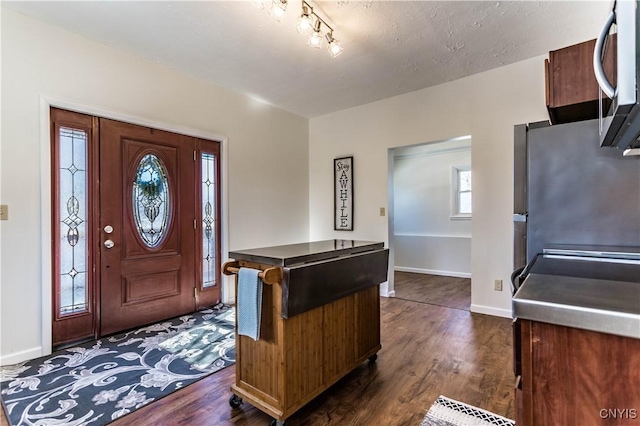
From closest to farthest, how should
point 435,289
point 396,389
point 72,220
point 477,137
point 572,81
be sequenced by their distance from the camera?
point 572,81 < point 396,389 < point 72,220 < point 477,137 < point 435,289

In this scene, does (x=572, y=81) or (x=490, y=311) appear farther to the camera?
(x=490, y=311)

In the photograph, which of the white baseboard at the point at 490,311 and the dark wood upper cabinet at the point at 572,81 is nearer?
Answer: the dark wood upper cabinet at the point at 572,81

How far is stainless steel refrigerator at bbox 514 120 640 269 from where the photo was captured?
1509 mm

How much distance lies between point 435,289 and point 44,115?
4.90m

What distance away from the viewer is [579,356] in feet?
2.37

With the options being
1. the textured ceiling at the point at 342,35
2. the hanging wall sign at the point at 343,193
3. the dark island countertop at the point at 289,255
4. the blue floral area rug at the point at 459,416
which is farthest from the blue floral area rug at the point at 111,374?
the textured ceiling at the point at 342,35

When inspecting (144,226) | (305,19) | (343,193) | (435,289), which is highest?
(305,19)

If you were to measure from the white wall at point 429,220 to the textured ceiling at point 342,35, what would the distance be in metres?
2.41

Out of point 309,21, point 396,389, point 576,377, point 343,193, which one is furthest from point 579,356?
point 343,193

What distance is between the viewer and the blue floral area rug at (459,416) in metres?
1.63

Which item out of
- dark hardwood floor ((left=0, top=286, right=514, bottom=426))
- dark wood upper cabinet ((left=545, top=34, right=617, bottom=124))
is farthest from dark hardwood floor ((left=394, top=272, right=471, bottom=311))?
dark wood upper cabinet ((left=545, top=34, right=617, bottom=124))

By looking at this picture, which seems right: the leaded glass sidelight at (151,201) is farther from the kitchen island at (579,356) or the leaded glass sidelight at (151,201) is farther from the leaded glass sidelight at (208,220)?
the kitchen island at (579,356)

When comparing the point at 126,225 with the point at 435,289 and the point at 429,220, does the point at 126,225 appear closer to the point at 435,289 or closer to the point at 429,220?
the point at 435,289

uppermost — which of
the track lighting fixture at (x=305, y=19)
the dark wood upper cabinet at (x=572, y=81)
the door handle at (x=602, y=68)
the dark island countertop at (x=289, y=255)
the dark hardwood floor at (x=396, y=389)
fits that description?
the track lighting fixture at (x=305, y=19)
